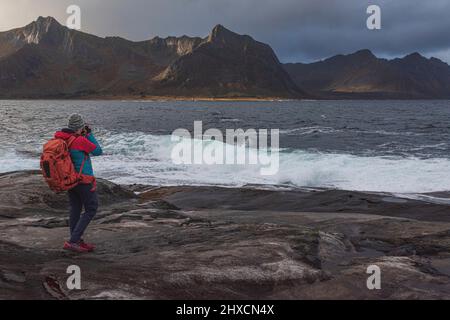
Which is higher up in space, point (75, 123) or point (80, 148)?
point (75, 123)

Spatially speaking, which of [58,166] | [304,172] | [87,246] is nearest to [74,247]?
[87,246]

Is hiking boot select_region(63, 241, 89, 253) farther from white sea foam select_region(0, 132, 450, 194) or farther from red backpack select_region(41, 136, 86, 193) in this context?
white sea foam select_region(0, 132, 450, 194)

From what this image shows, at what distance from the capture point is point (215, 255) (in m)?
7.43

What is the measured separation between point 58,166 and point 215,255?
9.15 ft

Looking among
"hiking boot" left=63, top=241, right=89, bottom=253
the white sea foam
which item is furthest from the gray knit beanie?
the white sea foam

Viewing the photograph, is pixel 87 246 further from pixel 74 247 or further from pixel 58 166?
pixel 58 166

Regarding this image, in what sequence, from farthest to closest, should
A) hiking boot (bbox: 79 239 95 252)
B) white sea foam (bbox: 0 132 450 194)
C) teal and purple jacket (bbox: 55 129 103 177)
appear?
white sea foam (bbox: 0 132 450 194) → hiking boot (bbox: 79 239 95 252) → teal and purple jacket (bbox: 55 129 103 177)

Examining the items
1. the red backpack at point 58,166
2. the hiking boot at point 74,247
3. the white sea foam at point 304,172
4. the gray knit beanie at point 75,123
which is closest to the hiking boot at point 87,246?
the hiking boot at point 74,247

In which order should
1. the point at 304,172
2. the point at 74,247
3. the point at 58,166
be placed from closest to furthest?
1. the point at 58,166
2. the point at 74,247
3. the point at 304,172

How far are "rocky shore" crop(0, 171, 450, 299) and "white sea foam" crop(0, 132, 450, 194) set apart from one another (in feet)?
21.9

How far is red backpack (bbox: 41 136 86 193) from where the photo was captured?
7.09m

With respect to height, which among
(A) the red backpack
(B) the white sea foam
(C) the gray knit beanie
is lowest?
(B) the white sea foam

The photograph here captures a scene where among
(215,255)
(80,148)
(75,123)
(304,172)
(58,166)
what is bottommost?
(304,172)

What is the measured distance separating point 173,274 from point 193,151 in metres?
24.1
